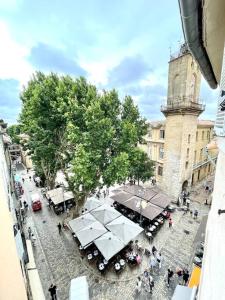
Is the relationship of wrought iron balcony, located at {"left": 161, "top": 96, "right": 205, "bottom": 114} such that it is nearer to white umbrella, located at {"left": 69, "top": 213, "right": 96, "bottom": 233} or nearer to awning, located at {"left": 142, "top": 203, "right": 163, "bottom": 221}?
awning, located at {"left": 142, "top": 203, "right": 163, "bottom": 221}

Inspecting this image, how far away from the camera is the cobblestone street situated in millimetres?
9250

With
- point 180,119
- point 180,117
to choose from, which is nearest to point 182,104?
point 180,117

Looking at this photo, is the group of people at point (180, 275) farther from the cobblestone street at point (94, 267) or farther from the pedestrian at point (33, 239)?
the pedestrian at point (33, 239)

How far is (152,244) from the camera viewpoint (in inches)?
504

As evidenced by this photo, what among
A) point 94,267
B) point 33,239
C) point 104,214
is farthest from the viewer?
point 104,214

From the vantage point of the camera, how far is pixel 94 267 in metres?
10.8

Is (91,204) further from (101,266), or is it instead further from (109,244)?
(101,266)

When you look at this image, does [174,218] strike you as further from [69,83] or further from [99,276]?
[69,83]

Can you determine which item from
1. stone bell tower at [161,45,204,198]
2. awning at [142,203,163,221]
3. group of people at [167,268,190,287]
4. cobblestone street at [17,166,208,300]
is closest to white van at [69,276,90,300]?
cobblestone street at [17,166,208,300]

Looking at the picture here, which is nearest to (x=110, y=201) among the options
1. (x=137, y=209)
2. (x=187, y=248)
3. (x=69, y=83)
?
(x=137, y=209)

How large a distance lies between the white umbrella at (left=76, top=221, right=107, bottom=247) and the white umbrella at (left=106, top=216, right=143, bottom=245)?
27.1 inches

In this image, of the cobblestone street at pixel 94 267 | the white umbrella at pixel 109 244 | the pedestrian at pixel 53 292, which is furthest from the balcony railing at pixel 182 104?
the pedestrian at pixel 53 292

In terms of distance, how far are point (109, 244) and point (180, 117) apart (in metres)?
14.5

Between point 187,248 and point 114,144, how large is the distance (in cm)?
948
